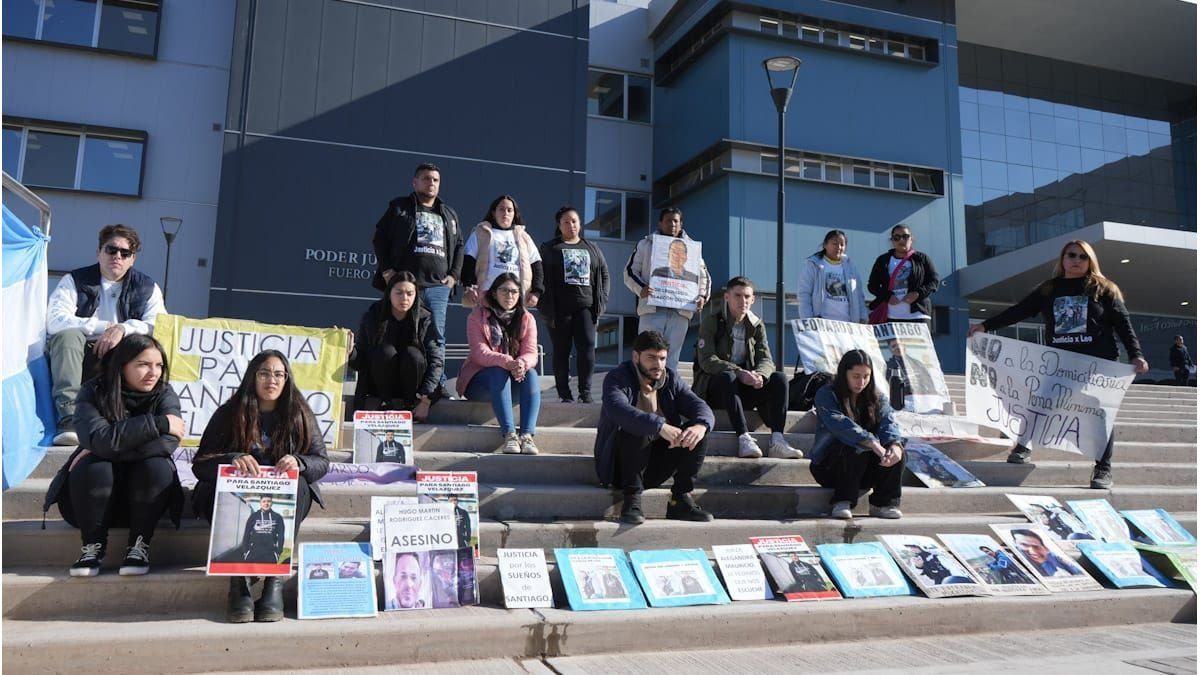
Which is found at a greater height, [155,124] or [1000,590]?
[155,124]

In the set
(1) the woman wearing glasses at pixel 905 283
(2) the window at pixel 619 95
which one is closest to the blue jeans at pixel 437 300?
(1) the woman wearing glasses at pixel 905 283

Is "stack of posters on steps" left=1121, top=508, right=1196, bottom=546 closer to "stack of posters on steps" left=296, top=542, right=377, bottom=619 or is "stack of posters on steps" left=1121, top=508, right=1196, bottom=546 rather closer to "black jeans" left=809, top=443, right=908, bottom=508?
"black jeans" left=809, top=443, right=908, bottom=508

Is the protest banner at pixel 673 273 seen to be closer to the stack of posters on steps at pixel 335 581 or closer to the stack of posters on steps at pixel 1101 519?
the stack of posters on steps at pixel 1101 519

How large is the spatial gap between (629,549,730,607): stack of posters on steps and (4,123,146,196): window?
1367 cm

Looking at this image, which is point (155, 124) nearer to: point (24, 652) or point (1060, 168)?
point (24, 652)

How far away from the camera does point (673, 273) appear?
7.02m

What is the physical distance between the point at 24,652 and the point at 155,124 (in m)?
13.8

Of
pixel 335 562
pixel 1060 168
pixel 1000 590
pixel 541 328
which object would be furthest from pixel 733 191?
pixel 335 562

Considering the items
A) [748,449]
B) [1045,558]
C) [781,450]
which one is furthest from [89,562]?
[1045,558]

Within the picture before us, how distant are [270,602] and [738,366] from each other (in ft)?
12.2

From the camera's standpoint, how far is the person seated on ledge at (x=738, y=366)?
239 inches

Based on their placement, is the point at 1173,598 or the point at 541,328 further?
the point at 541,328

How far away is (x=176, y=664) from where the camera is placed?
3326mm

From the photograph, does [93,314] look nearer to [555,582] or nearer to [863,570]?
[555,582]
